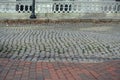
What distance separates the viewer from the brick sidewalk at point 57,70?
6.09 m

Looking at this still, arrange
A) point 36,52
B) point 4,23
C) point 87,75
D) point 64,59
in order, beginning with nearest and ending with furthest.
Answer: point 87,75 → point 64,59 → point 36,52 → point 4,23

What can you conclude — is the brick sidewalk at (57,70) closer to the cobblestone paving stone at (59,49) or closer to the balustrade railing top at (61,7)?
the cobblestone paving stone at (59,49)

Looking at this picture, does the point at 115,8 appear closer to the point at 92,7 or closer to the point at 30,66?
the point at 92,7

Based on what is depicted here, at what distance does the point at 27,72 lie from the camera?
6484 millimetres

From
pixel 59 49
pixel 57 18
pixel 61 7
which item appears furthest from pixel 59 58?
pixel 61 7

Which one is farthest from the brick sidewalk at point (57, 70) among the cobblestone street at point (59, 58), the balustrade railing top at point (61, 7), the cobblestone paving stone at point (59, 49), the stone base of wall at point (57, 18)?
the balustrade railing top at point (61, 7)

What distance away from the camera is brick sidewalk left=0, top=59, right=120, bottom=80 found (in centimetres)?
609

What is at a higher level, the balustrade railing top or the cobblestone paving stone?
the balustrade railing top

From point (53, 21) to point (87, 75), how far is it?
11.7 m

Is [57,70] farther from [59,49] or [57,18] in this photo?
[57,18]

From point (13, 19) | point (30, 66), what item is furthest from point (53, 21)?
point (30, 66)

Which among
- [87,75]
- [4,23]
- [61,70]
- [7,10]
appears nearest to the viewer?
[87,75]

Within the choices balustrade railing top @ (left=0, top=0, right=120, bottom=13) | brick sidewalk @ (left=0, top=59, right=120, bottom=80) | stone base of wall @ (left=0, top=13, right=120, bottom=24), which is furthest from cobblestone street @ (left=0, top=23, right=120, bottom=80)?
balustrade railing top @ (left=0, top=0, right=120, bottom=13)

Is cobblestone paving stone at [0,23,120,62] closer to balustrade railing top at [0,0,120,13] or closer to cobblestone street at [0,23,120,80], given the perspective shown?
cobblestone street at [0,23,120,80]
